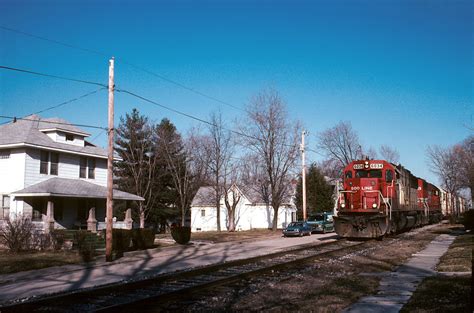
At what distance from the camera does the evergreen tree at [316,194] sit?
190ft

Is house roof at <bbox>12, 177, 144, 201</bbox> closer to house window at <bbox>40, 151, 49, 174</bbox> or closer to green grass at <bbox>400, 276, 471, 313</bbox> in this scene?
house window at <bbox>40, 151, 49, 174</bbox>

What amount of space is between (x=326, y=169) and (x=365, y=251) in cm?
8157

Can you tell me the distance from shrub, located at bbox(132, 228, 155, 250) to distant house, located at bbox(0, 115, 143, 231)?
6268 millimetres

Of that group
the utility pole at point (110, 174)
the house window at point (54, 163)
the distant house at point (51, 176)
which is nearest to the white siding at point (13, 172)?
the distant house at point (51, 176)

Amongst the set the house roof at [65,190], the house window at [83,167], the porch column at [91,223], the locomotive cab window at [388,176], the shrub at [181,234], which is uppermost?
the house window at [83,167]

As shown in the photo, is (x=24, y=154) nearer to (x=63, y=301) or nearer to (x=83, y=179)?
(x=83, y=179)

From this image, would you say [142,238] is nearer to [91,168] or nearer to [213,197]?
[91,168]

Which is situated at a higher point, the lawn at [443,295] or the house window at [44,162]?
the house window at [44,162]

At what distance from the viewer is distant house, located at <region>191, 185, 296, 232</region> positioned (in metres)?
60.5

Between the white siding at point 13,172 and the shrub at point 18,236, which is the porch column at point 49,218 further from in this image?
the shrub at point 18,236

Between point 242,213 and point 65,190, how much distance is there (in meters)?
35.5

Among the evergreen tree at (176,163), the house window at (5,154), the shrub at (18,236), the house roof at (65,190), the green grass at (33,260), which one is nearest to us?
the green grass at (33,260)

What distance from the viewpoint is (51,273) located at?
15531 mm

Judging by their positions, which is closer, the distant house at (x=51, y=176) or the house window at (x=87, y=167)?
the distant house at (x=51, y=176)
